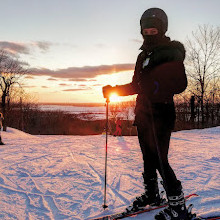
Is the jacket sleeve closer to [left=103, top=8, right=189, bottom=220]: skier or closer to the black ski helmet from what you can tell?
[left=103, top=8, right=189, bottom=220]: skier

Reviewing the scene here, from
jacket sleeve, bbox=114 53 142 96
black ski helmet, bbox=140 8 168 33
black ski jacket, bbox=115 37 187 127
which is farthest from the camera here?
jacket sleeve, bbox=114 53 142 96

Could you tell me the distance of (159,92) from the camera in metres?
1.94

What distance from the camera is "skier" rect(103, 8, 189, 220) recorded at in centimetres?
189

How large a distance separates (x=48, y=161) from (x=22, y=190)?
219cm

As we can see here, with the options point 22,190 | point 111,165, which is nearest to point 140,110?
point 22,190

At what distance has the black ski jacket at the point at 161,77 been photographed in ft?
6.14

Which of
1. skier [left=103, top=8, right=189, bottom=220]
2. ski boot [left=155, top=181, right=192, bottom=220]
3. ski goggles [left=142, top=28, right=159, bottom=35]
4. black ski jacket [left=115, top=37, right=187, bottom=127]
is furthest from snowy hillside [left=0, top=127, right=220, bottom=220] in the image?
ski goggles [left=142, top=28, right=159, bottom=35]

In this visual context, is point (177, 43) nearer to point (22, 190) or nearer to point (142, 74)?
point (142, 74)

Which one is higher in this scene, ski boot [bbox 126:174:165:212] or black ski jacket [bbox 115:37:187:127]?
black ski jacket [bbox 115:37:187:127]

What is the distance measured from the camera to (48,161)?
5668 mm

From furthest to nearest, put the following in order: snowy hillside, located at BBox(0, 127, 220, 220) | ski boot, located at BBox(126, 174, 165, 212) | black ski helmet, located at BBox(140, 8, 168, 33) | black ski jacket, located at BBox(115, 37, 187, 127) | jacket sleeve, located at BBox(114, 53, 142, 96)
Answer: snowy hillside, located at BBox(0, 127, 220, 220) < ski boot, located at BBox(126, 174, 165, 212) < jacket sleeve, located at BBox(114, 53, 142, 96) < black ski helmet, located at BBox(140, 8, 168, 33) < black ski jacket, located at BBox(115, 37, 187, 127)

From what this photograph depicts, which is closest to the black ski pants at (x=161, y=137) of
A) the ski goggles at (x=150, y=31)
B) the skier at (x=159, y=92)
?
the skier at (x=159, y=92)

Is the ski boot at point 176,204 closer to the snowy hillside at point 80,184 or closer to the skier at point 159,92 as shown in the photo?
the skier at point 159,92

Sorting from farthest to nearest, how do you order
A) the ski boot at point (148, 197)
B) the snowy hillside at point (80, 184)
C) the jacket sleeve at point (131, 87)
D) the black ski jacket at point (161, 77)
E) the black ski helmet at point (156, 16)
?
1. the snowy hillside at point (80, 184)
2. the ski boot at point (148, 197)
3. the jacket sleeve at point (131, 87)
4. the black ski helmet at point (156, 16)
5. the black ski jacket at point (161, 77)
